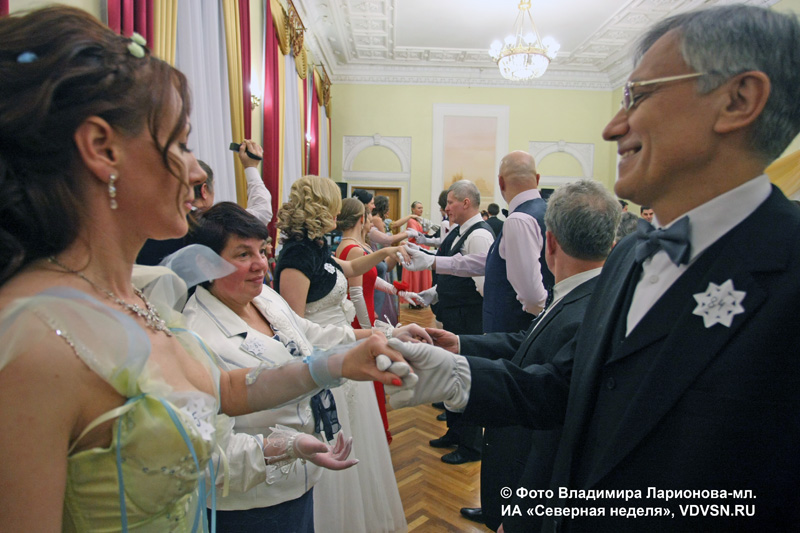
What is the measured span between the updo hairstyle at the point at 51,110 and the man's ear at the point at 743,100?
1021 millimetres

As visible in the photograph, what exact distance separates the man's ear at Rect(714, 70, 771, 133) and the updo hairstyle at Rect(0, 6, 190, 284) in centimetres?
102

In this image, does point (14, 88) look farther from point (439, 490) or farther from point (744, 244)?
point (439, 490)

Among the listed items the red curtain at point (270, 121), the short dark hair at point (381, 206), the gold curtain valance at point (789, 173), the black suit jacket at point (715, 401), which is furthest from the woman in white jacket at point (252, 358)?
the short dark hair at point (381, 206)

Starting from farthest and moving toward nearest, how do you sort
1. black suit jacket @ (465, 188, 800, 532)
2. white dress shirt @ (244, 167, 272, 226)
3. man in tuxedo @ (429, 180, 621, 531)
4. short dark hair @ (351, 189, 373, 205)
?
short dark hair @ (351, 189, 373, 205), white dress shirt @ (244, 167, 272, 226), man in tuxedo @ (429, 180, 621, 531), black suit jacket @ (465, 188, 800, 532)

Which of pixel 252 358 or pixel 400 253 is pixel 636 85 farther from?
pixel 400 253

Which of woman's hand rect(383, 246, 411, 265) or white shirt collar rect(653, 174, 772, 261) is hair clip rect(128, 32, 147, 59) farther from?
woman's hand rect(383, 246, 411, 265)

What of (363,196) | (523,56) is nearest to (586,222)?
(363,196)

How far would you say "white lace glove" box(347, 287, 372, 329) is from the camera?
10.6ft

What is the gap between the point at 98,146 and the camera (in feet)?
2.42

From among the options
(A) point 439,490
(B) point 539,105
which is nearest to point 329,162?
(B) point 539,105

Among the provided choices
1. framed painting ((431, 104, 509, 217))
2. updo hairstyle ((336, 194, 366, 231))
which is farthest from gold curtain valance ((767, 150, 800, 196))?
framed painting ((431, 104, 509, 217))

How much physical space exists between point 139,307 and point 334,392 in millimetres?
1350

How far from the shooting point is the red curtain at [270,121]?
16.8 feet

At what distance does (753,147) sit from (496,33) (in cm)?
934
